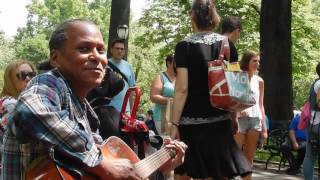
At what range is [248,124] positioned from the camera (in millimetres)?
7344

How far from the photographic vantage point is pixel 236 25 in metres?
6.46

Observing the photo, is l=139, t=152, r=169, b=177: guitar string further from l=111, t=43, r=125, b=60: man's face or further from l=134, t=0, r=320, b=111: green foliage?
l=134, t=0, r=320, b=111: green foliage

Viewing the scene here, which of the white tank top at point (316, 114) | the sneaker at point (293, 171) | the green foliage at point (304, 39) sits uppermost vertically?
the green foliage at point (304, 39)

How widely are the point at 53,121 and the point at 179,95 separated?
2.74m

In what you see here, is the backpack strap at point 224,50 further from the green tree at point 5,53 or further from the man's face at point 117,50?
the green tree at point 5,53

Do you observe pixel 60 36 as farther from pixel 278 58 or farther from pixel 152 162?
pixel 278 58

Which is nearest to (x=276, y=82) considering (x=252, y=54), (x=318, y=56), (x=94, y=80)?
(x=252, y=54)

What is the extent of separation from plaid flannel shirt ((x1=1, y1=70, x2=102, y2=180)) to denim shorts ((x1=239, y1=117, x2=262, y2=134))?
15.7ft

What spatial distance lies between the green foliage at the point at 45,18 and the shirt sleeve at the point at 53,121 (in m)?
73.6

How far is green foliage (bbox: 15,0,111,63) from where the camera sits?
8035 centimetres

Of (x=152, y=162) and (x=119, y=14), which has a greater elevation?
(x=119, y=14)

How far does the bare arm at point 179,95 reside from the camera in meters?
5.19

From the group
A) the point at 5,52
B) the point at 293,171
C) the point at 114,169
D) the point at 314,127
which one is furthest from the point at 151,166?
the point at 5,52

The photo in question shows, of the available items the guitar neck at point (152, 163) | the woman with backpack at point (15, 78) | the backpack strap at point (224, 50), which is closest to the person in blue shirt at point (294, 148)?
the backpack strap at point (224, 50)
